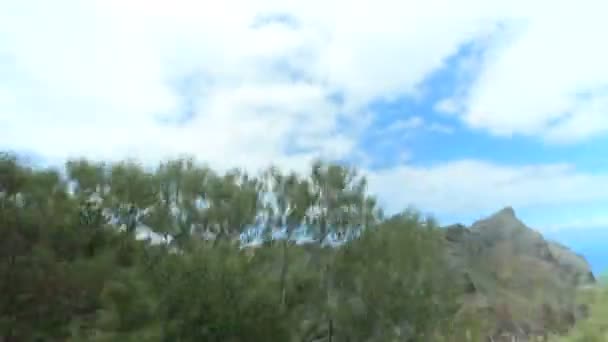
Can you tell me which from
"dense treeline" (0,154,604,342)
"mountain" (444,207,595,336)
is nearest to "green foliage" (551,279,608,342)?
"dense treeline" (0,154,604,342)

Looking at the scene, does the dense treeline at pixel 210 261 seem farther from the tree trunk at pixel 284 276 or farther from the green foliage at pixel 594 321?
the green foliage at pixel 594 321

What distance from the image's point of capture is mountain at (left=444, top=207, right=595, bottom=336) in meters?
38.9

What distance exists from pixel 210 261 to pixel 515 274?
93.4 feet

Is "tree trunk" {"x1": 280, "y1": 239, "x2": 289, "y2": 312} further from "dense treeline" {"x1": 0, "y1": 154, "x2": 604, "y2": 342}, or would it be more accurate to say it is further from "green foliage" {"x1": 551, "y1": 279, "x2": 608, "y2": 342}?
"green foliage" {"x1": 551, "y1": 279, "x2": 608, "y2": 342}

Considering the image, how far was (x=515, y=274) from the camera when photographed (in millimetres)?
43438

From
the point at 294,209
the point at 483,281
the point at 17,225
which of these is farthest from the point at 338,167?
the point at 483,281

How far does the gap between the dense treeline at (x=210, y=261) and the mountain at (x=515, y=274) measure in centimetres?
1223

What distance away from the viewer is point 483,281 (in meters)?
41.7

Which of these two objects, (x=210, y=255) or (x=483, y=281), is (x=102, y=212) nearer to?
(x=210, y=255)

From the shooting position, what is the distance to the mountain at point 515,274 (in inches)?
1533

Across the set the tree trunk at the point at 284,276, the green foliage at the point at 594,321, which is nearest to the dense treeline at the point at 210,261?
the tree trunk at the point at 284,276

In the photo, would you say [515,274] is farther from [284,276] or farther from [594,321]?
[594,321]

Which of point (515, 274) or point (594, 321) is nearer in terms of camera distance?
point (594, 321)

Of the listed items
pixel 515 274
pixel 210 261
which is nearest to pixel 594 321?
pixel 210 261
